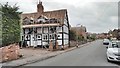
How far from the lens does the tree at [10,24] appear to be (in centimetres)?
1742

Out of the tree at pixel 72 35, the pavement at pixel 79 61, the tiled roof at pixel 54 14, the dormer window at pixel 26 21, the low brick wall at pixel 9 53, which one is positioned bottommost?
the pavement at pixel 79 61

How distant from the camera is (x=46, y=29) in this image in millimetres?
39094

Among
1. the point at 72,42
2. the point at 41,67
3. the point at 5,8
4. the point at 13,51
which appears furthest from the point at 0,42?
the point at 72,42

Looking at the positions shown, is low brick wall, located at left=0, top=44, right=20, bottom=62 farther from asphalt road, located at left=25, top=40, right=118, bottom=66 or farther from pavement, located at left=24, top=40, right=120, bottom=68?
asphalt road, located at left=25, top=40, right=118, bottom=66

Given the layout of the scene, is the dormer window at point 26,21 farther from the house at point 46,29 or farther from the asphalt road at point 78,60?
the asphalt road at point 78,60

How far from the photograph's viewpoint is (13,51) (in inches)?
658

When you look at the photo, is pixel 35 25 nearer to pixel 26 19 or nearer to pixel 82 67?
pixel 26 19

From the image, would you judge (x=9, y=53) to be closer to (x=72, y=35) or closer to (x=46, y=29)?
(x=46, y=29)

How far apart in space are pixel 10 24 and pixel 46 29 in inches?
822

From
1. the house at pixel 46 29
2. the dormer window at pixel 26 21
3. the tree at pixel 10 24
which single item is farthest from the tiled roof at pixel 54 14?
the tree at pixel 10 24

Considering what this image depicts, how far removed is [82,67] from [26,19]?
108 ft

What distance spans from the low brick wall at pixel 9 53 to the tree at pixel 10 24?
48.5 inches

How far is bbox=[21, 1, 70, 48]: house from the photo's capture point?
1495 inches

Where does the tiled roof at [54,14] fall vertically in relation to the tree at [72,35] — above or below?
above
